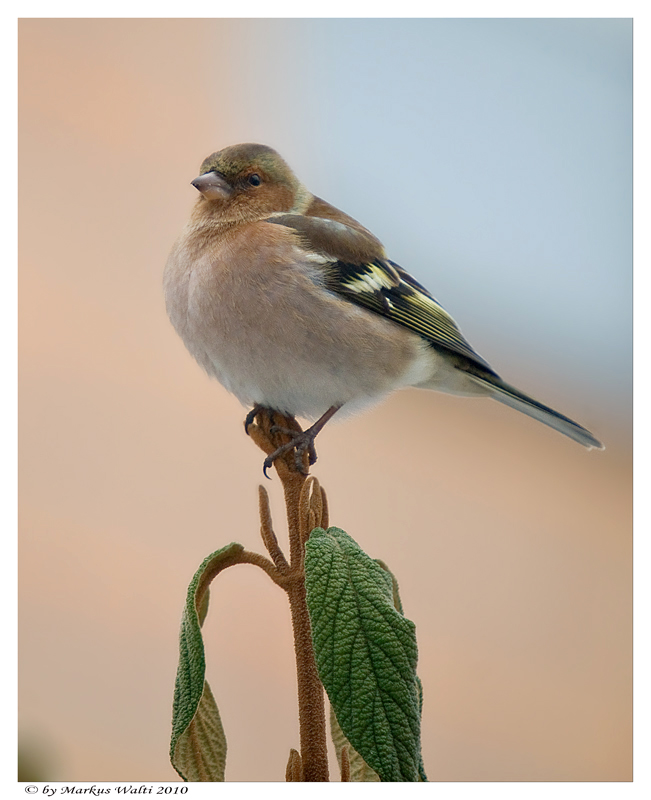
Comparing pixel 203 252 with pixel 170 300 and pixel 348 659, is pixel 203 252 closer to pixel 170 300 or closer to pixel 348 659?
pixel 170 300

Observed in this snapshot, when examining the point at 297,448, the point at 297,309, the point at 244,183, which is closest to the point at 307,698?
the point at 297,448

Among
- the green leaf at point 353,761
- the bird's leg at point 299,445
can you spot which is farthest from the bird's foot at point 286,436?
the green leaf at point 353,761

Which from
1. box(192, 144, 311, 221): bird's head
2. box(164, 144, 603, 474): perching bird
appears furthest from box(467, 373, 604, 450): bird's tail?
box(192, 144, 311, 221): bird's head

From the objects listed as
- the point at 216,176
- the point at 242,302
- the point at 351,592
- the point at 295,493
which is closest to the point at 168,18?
the point at 216,176

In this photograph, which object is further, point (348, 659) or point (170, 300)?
point (170, 300)

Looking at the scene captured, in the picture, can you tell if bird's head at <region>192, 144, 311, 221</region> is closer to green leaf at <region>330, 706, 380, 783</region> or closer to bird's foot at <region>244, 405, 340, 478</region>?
bird's foot at <region>244, 405, 340, 478</region>

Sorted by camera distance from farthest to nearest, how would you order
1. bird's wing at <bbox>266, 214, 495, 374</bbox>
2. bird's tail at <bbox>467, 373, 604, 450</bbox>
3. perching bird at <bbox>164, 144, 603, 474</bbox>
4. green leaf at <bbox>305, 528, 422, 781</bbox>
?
1. bird's tail at <bbox>467, 373, 604, 450</bbox>
2. bird's wing at <bbox>266, 214, 495, 374</bbox>
3. perching bird at <bbox>164, 144, 603, 474</bbox>
4. green leaf at <bbox>305, 528, 422, 781</bbox>
